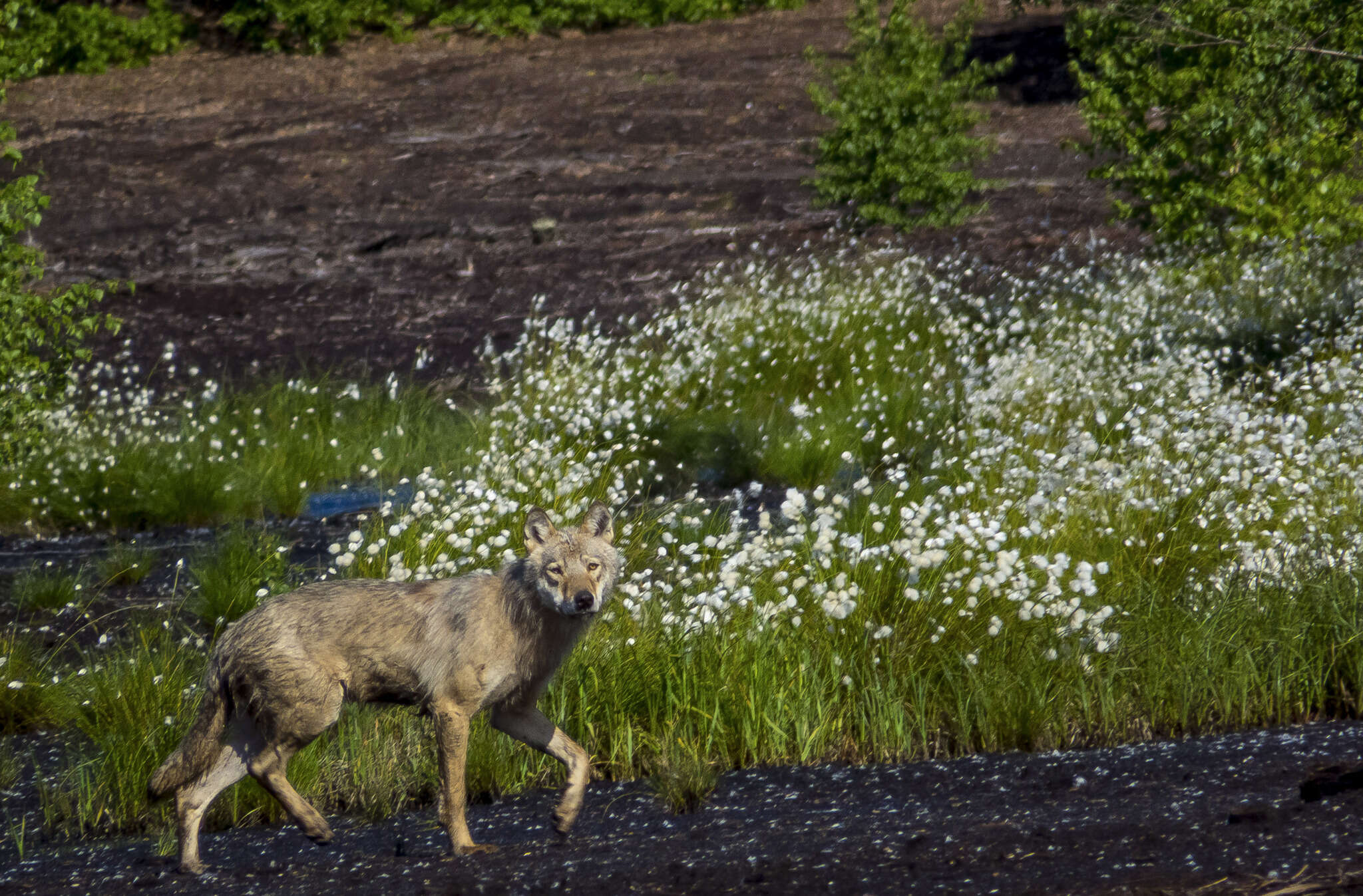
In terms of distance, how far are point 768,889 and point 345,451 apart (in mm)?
8853

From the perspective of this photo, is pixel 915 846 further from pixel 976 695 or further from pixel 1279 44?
pixel 1279 44

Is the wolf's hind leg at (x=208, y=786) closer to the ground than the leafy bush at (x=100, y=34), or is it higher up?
closer to the ground

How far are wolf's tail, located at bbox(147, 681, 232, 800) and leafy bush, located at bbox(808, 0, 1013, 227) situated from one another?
12961mm

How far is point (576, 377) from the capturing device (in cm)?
1130

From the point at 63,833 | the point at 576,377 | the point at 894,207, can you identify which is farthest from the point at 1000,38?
the point at 63,833

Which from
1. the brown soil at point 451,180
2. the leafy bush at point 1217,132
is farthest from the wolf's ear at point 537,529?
the brown soil at point 451,180

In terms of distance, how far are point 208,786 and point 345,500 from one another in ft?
23.6

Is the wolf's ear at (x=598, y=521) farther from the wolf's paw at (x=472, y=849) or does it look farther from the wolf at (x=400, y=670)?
the wolf's paw at (x=472, y=849)

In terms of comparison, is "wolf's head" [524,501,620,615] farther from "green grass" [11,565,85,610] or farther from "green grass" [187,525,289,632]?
"green grass" [11,565,85,610]

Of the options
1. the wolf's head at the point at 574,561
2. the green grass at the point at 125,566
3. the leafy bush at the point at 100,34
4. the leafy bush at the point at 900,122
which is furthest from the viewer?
the leafy bush at the point at 100,34

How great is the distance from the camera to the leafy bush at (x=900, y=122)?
Answer: 1627 centimetres

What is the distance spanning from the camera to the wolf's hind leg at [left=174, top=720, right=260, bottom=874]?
15.2 ft

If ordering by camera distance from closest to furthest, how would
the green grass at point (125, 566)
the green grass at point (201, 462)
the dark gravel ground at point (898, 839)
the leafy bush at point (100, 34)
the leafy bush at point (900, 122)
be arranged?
the dark gravel ground at point (898, 839), the green grass at point (125, 566), the green grass at point (201, 462), the leafy bush at point (900, 122), the leafy bush at point (100, 34)

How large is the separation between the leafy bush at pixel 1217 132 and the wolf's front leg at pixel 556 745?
6.97m
